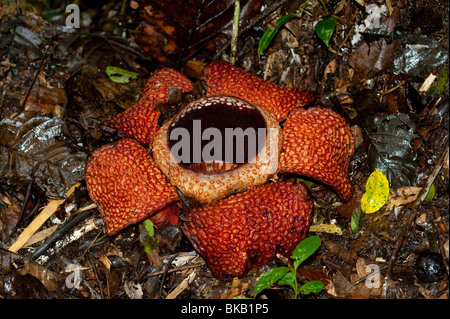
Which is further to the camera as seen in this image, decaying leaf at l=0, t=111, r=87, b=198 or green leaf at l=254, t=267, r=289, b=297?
decaying leaf at l=0, t=111, r=87, b=198

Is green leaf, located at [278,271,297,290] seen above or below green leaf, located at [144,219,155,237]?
below

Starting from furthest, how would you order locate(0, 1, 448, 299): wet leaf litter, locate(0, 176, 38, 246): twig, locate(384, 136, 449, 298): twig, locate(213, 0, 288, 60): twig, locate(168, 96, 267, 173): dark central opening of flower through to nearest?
locate(213, 0, 288, 60): twig → locate(0, 176, 38, 246): twig → locate(0, 1, 448, 299): wet leaf litter → locate(384, 136, 449, 298): twig → locate(168, 96, 267, 173): dark central opening of flower

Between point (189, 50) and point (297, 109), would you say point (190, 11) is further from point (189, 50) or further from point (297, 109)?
point (297, 109)

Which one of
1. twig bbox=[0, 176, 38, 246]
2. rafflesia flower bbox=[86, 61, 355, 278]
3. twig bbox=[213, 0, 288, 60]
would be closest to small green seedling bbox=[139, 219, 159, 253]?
rafflesia flower bbox=[86, 61, 355, 278]

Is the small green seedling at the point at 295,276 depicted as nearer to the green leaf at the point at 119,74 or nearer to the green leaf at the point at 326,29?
the green leaf at the point at 326,29

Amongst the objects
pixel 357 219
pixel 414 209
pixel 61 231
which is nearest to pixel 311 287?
pixel 357 219

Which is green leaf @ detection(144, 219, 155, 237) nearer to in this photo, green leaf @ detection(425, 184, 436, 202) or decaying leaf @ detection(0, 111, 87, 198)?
decaying leaf @ detection(0, 111, 87, 198)

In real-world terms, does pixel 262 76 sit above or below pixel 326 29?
below

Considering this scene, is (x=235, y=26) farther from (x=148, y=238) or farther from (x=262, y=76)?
(x=148, y=238)
